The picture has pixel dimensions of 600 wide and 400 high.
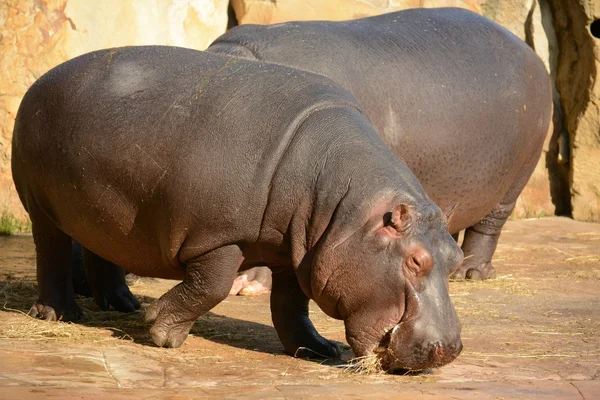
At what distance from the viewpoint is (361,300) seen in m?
4.58

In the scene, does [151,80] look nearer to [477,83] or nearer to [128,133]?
[128,133]

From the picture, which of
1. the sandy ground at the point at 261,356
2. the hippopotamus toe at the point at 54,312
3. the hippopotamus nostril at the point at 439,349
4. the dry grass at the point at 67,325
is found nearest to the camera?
the sandy ground at the point at 261,356

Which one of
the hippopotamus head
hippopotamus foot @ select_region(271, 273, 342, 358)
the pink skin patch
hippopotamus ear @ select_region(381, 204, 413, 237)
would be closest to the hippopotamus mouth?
the hippopotamus head

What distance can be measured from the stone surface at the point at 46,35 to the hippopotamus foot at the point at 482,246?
11.7ft

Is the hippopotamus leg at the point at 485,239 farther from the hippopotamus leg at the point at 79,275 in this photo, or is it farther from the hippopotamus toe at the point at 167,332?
the hippopotamus toe at the point at 167,332

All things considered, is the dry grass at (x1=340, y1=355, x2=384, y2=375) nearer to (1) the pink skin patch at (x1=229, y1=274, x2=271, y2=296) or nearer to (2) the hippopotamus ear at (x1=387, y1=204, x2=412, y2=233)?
(2) the hippopotamus ear at (x1=387, y1=204, x2=412, y2=233)

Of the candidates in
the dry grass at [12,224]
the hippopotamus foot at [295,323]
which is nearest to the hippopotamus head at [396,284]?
the hippopotamus foot at [295,323]

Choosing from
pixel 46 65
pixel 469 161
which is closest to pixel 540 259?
pixel 469 161

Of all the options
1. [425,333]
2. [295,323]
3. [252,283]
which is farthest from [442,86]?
[425,333]

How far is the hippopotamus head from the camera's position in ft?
14.6

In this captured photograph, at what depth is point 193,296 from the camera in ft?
16.1

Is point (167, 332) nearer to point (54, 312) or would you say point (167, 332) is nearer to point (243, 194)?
point (243, 194)

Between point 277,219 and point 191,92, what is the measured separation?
0.74 m

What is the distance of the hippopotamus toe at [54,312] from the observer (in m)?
5.56
